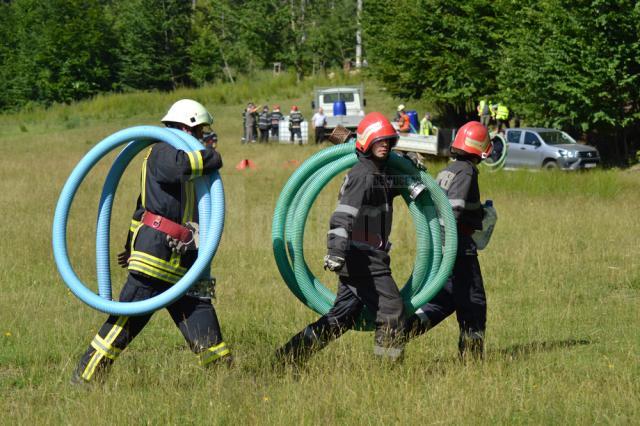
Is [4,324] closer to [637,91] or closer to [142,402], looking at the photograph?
[142,402]

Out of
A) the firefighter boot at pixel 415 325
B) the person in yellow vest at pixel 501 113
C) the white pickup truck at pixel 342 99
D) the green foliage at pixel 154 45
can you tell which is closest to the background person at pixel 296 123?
the white pickup truck at pixel 342 99

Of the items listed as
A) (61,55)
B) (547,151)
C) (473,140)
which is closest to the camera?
(473,140)

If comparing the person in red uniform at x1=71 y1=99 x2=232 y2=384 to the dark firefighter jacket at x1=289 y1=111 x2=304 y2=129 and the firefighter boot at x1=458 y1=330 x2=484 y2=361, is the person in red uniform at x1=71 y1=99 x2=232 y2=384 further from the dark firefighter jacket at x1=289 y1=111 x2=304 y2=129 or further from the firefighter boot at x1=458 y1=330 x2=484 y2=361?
the dark firefighter jacket at x1=289 y1=111 x2=304 y2=129

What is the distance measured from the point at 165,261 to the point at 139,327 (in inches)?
18.7

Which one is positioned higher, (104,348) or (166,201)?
(166,201)

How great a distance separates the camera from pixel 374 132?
18.7ft

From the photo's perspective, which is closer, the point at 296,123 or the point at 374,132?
the point at 374,132

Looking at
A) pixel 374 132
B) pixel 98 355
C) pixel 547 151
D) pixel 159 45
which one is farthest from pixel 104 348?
pixel 159 45

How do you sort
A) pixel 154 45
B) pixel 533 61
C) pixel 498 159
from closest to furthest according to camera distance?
pixel 498 159 < pixel 533 61 < pixel 154 45

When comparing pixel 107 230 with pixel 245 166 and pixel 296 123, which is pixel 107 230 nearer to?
pixel 245 166

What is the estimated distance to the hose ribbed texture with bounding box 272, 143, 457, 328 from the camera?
6.16 m

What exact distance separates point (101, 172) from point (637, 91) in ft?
48.6

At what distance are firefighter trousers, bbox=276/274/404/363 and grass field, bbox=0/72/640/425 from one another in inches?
5.9

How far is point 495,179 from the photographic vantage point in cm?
2080
